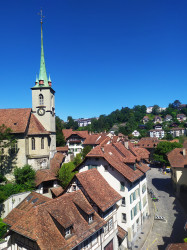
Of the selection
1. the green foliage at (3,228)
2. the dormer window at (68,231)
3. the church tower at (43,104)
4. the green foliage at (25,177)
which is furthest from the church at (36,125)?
the dormer window at (68,231)

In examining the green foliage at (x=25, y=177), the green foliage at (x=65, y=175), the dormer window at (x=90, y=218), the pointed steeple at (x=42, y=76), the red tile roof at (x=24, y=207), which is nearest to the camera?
the dormer window at (x=90, y=218)

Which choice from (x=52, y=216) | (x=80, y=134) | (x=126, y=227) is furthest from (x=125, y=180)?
(x=80, y=134)

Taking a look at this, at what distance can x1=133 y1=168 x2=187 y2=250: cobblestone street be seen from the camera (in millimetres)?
24875

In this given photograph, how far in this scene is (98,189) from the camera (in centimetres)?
2202

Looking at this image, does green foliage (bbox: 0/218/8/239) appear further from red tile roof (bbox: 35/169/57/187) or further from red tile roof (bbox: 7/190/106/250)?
red tile roof (bbox: 35/169/57/187)

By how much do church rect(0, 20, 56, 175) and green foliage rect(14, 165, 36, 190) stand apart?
330cm

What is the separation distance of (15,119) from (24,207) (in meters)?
17.9

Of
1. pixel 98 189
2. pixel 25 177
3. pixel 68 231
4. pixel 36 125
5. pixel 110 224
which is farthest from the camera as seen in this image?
pixel 36 125

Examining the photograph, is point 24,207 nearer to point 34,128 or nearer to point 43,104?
point 34,128

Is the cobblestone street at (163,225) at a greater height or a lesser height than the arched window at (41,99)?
lesser

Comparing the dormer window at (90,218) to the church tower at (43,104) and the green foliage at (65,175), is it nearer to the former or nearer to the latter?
the green foliage at (65,175)

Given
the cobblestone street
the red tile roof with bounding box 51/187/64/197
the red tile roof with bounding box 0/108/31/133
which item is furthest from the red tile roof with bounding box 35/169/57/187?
the cobblestone street

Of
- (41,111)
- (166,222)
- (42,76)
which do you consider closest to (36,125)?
(41,111)

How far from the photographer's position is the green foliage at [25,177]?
29934 millimetres
